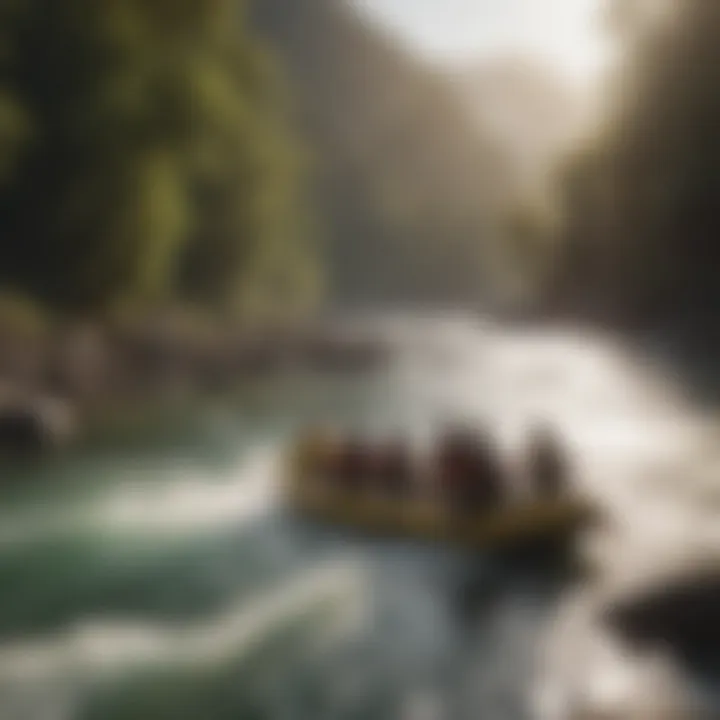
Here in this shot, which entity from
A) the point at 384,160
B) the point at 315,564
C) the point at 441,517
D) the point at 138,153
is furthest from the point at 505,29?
the point at 315,564

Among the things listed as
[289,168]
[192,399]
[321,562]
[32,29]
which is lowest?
[321,562]

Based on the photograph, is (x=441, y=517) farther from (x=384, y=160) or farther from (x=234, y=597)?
(x=384, y=160)

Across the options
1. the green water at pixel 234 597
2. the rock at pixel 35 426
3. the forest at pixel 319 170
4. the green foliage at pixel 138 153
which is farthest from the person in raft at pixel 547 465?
the rock at pixel 35 426

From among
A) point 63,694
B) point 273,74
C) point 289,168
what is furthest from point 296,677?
point 273,74

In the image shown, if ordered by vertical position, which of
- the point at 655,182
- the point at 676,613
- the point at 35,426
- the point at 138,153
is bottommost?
the point at 676,613

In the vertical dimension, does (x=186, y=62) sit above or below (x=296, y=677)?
above

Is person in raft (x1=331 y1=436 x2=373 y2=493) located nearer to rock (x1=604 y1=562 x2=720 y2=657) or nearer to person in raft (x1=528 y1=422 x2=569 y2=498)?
person in raft (x1=528 y1=422 x2=569 y2=498)

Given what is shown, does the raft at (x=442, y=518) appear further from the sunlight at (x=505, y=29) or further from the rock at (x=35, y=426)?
the sunlight at (x=505, y=29)

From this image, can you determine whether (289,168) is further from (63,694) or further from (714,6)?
(63,694)
